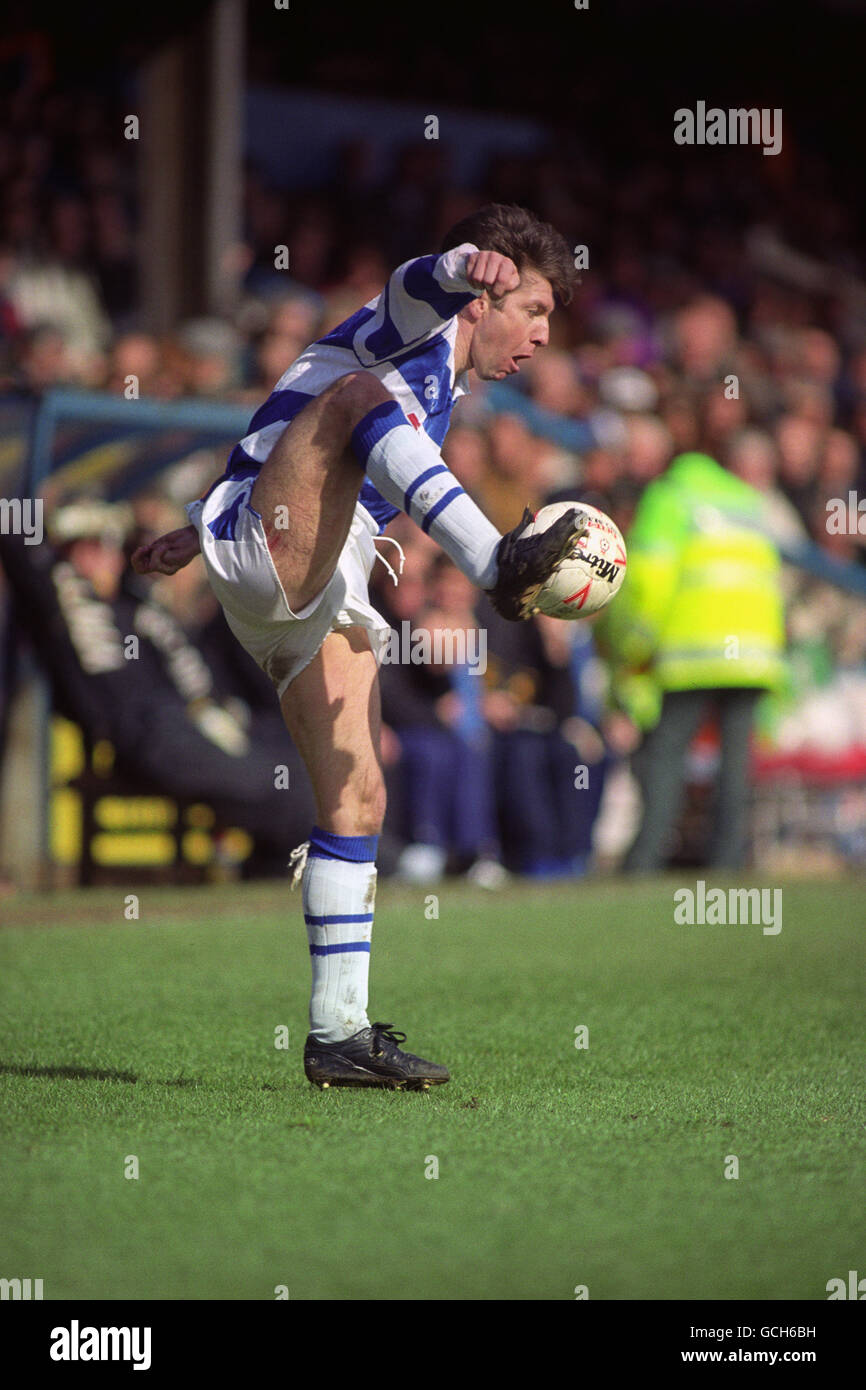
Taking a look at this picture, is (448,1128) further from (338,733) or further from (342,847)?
(338,733)

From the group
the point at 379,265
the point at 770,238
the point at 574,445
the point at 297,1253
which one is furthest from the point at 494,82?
the point at 297,1253

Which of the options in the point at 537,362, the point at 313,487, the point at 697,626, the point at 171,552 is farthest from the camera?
the point at 537,362

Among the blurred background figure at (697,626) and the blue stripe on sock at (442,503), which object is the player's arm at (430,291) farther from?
the blurred background figure at (697,626)

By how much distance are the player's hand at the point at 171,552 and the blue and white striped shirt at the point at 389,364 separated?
0.68 ft

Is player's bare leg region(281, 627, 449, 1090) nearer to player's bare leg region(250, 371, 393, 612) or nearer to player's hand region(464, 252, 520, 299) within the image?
player's bare leg region(250, 371, 393, 612)

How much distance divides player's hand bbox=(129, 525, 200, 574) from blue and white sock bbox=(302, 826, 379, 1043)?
761 mm

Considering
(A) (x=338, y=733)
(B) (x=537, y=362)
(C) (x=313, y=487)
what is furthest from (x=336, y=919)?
(B) (x=537, y=362)

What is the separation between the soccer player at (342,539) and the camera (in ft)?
14.1

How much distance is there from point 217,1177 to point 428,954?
3.88 m

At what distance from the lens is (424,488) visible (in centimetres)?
401

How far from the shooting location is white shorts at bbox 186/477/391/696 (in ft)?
14.3

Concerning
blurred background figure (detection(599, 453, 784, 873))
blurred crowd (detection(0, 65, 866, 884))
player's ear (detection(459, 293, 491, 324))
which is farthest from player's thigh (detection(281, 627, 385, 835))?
blurred background figure (detection(599, 453, 784, 873))

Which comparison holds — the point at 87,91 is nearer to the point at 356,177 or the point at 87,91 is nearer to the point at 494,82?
the point at 356,177

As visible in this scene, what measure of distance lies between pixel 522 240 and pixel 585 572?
0.96 meters
